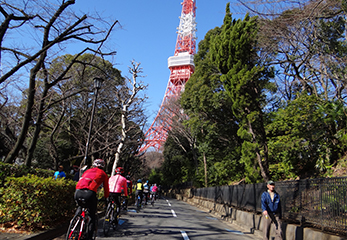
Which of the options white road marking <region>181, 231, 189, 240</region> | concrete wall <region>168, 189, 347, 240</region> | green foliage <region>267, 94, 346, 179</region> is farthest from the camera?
green foliage <region>267, 94, 346, 179</region>

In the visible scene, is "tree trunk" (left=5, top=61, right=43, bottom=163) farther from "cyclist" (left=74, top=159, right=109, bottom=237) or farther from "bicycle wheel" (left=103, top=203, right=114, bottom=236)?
"cyclist" (left=74, top=159, right=109, bottom=237)

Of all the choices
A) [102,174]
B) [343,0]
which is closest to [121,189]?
[102,174]

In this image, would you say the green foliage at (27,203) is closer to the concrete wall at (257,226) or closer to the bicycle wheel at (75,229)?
the bicycle wheel at (75,229)

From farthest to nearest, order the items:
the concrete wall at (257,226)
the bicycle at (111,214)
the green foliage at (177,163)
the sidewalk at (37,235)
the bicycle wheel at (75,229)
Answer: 1. the green foliage at (177,163)
2. the bicycle at (111,214)
3. the concrete wall at (257,226)
4. the sidewalk at (37,235)
5. the bicycle wheel at (75,229)

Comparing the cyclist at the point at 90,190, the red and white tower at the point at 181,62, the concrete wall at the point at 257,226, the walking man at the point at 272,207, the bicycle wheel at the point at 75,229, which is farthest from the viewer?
the red and white tower at the point at 181,62

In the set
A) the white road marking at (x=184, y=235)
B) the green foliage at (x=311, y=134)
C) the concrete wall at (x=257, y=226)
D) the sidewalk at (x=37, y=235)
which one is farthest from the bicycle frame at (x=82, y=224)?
the green foliage at (x=311, y=134)

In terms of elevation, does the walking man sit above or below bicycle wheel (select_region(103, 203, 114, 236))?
above

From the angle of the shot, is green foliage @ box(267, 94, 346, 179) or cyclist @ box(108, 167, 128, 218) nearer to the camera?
cyclist @ box(108, 167, 128, 218)

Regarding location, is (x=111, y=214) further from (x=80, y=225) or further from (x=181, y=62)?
(x=181, y=62)

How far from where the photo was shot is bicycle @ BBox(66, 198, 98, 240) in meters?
4.23

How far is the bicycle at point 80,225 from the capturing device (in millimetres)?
4227

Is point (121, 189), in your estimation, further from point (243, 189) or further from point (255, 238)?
point (243, 189)

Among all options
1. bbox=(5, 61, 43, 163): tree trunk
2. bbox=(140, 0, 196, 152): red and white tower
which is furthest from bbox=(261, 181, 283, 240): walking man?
bbox=(140, 0, 196, 152): red and white tower

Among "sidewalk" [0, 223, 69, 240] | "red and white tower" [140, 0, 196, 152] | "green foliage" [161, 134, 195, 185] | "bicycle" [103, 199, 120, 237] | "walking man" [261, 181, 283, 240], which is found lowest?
"sidewalk" [0, 223, 69, 240]
